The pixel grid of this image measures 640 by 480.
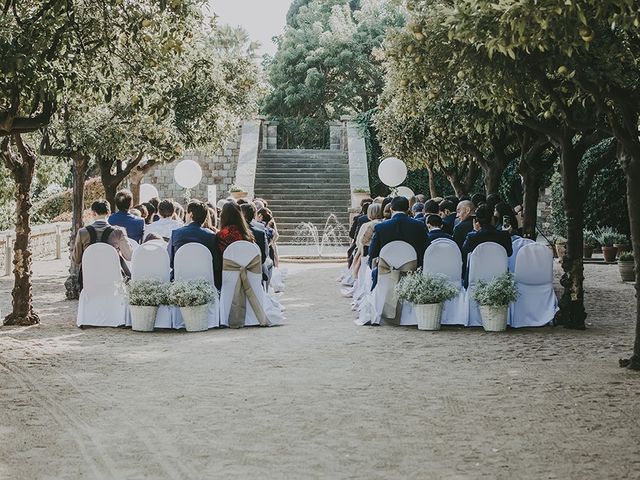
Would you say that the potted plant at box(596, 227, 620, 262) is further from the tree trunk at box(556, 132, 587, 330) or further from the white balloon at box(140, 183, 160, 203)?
the white balloon at box(140, 183, 160, 203)

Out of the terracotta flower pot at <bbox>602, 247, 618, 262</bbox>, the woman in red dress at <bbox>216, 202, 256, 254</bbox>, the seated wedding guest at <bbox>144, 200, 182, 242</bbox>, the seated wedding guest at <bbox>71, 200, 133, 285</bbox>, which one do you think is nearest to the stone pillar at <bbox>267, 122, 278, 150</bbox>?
the terracotta flower pot at <bbox>602, 247, 618, 262</bbox>

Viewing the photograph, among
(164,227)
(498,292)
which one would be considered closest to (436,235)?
(498,292)

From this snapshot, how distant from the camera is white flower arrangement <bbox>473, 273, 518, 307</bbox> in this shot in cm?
1086

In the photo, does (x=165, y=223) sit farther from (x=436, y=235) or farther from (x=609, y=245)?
(x=609, y=245)

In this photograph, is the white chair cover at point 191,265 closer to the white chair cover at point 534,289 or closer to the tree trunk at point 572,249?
the white chair cover at point 534,289

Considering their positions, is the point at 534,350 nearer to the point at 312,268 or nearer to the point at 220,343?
the point at 220,343

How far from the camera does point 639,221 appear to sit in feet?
28.6

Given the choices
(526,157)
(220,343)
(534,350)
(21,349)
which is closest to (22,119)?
(21,349)

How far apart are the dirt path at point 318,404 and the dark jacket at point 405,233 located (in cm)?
118

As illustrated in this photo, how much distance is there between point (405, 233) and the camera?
38.0 feet

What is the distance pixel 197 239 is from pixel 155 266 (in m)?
0.62

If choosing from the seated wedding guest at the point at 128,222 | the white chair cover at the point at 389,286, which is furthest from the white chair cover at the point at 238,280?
the seated wedding guest at the point at 128,222

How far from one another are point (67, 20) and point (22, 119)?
1.52 metres

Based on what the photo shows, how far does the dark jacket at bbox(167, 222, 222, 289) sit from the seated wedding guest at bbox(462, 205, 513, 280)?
3.16 metres
